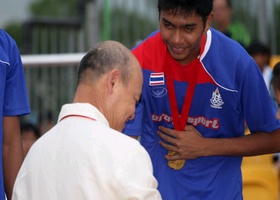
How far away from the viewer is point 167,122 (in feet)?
17.8

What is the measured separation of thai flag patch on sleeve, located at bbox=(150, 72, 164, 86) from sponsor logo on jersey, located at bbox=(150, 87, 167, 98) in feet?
0.11

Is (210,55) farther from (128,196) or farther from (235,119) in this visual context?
(128,196)

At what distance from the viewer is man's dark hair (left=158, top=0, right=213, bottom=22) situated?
516 centimetres

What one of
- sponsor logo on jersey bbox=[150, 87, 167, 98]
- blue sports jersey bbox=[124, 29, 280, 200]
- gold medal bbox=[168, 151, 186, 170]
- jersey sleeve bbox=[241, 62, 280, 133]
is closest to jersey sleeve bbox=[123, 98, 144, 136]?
blue sports jersey bbox=[124, 29, 280, 200]

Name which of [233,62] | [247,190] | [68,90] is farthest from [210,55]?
[68,90]

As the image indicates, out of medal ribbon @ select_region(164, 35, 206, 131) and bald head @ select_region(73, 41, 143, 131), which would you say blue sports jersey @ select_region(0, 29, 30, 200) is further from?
bald head @ select_region(73, 41, 143, 131)

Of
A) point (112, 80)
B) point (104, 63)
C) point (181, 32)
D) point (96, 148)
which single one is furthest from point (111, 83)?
point (181, 32)

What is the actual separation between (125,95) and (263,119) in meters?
1.74

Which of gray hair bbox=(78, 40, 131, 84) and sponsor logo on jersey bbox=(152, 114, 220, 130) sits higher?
gray hair bbox=(78, 40, 131, 84)

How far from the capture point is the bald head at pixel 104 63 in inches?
151

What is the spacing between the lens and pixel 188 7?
5.18m

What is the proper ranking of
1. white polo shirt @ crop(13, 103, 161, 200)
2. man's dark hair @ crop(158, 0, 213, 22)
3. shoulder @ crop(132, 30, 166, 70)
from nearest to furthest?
white polo shirt @ crop(13, 103, 161, 200)
man's dark hair @ crop(158, 0, 213, 22)
shoulder @ crop(132, 30, 166, 70)

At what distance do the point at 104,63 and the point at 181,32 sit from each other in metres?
1.41

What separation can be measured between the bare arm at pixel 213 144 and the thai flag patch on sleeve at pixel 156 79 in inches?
11.0
